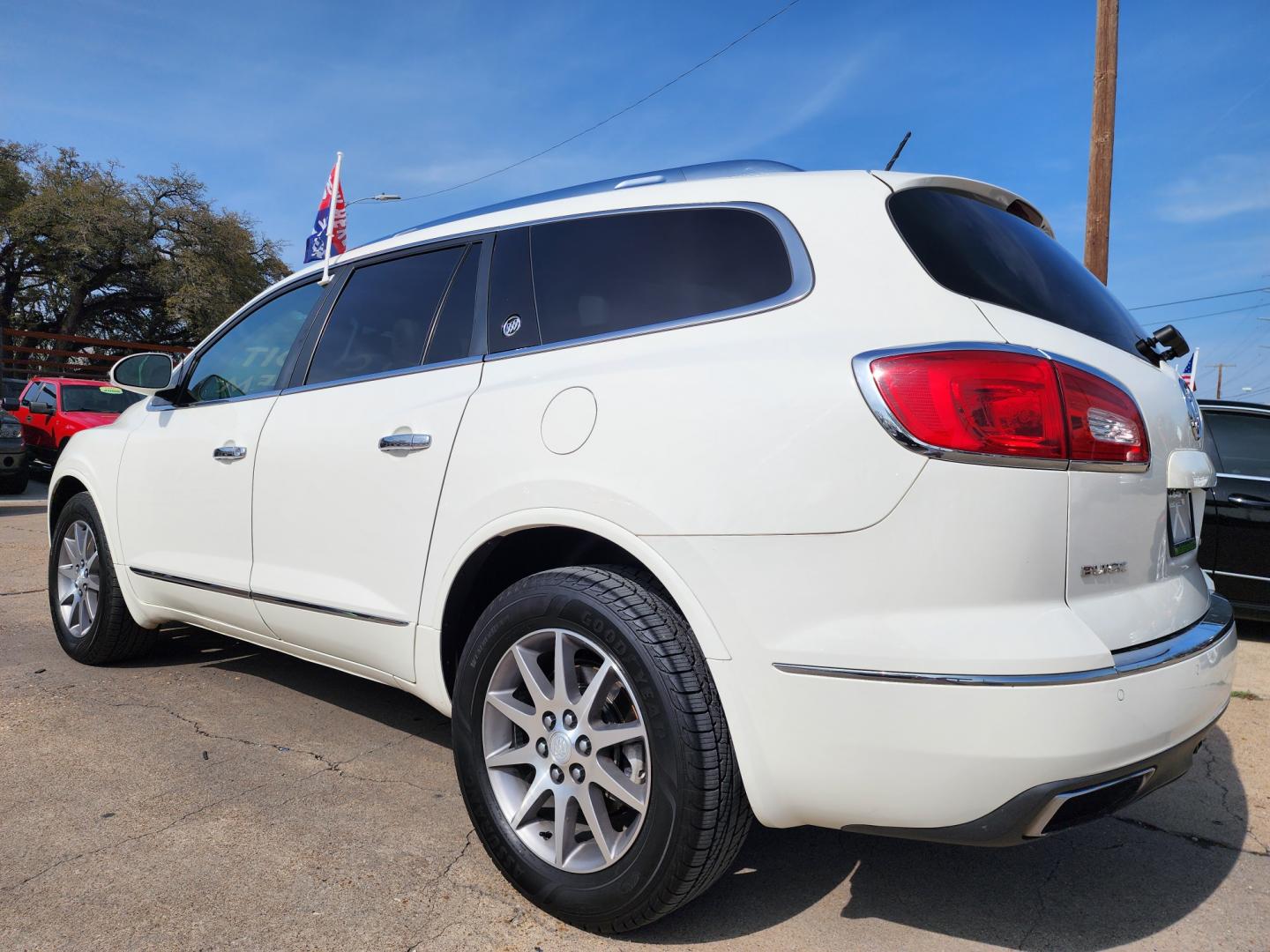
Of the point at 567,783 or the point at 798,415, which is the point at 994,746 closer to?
the point at 798,415

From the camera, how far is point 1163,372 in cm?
229

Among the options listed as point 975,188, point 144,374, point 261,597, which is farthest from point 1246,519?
point 144,374

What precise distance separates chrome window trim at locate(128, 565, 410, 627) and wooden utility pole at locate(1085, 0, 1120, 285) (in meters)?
7.52

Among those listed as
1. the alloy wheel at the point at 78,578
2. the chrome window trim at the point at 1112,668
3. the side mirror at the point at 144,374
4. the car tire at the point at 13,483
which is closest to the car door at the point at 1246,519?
the chrome window trim at the point at 1112,668

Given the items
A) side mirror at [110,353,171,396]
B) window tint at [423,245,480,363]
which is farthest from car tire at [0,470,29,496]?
window tint at [423,245,480,363]

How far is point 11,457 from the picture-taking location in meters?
12.2

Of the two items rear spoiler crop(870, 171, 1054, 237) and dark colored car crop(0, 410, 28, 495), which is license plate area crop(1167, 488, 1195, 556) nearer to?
rear spoiler crop(870, 171, 1054, 237)

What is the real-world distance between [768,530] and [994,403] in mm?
493

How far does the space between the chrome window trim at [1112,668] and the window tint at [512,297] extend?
3.97 ft

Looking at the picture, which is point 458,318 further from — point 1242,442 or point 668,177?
point 1242,442

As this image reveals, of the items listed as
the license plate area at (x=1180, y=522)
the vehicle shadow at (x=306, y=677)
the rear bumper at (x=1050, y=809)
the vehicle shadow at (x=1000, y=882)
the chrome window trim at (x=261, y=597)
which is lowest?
the vehicle shadow at (x=1000, y=882)

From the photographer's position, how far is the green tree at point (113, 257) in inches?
1122

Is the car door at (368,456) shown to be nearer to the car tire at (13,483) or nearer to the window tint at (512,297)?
the window tint at (512,297)

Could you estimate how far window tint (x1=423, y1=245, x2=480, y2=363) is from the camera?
9.11ft
